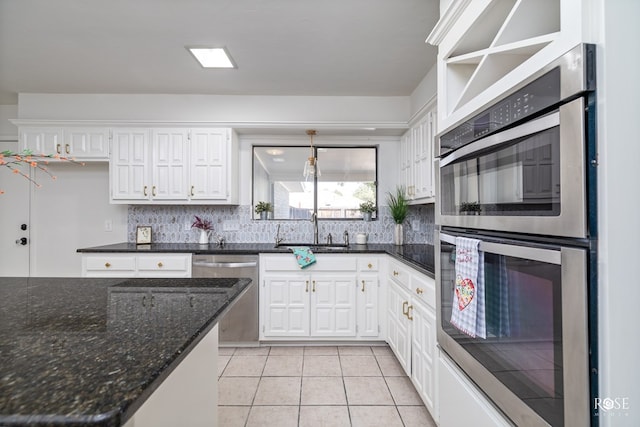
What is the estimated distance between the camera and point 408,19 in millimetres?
2059

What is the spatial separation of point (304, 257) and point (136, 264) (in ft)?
5.09

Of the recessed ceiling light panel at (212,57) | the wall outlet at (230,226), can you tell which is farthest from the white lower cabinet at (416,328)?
the recessed ceiling light panel at (212,57)

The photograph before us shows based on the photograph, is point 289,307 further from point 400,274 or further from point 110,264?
point 110,264

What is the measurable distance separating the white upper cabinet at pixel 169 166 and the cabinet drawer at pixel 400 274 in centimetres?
173

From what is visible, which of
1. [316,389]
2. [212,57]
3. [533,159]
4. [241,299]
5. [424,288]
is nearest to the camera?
[533,159]

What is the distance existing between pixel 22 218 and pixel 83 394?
4.34 m

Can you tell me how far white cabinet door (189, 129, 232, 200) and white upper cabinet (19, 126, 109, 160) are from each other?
889mm

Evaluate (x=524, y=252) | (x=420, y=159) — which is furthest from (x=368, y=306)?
(x=524, y=252)

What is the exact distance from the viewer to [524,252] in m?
0.86

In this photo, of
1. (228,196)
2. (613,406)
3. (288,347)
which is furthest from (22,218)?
(613,406)

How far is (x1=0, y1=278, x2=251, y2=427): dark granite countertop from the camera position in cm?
48

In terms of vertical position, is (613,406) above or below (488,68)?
below

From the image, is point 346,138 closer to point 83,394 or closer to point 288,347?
point 288,347

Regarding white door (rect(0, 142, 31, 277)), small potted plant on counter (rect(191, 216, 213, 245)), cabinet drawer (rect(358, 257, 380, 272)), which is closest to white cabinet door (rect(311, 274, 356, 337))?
cabinet drawer (rect(358, 257, 380, 272))
